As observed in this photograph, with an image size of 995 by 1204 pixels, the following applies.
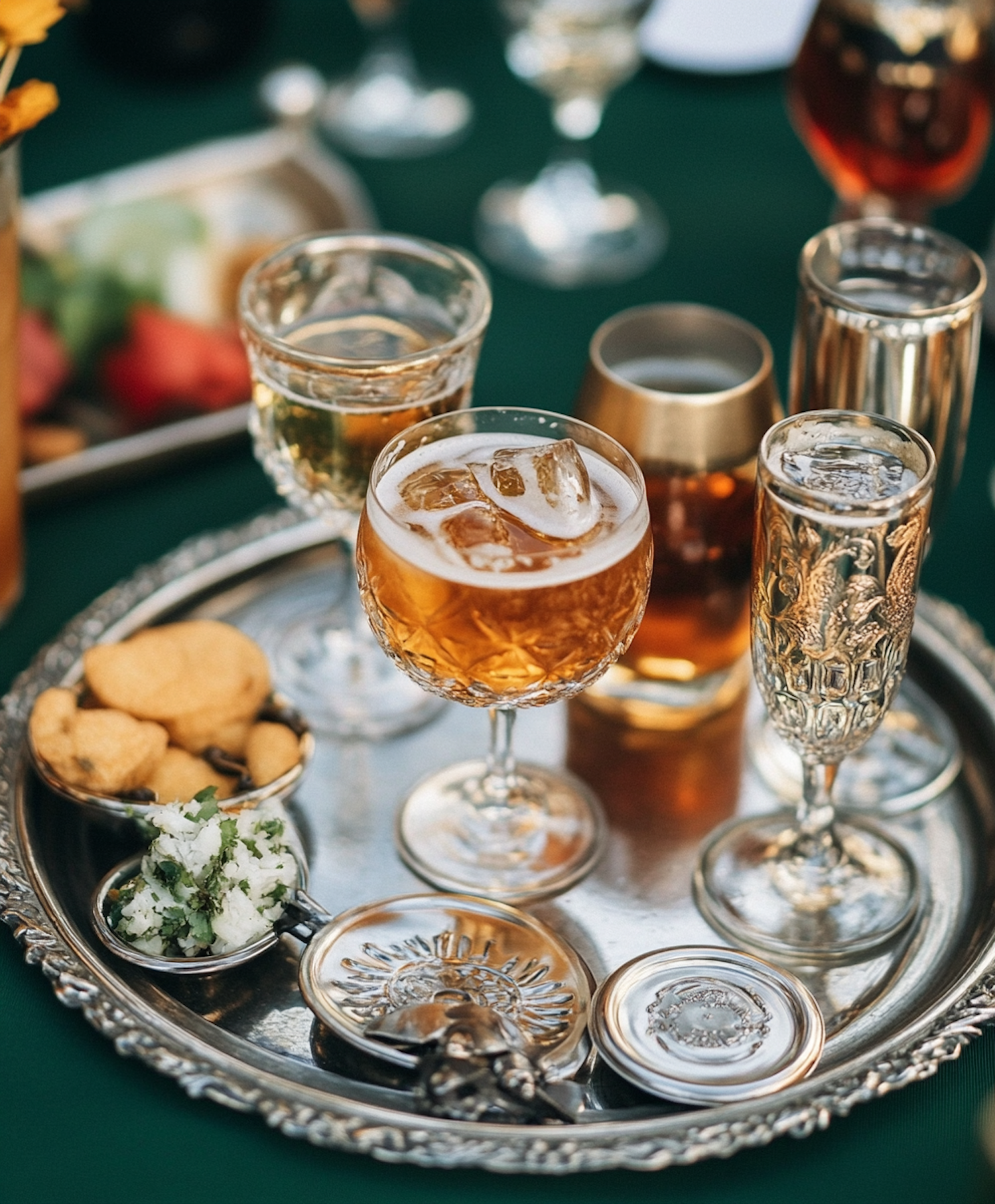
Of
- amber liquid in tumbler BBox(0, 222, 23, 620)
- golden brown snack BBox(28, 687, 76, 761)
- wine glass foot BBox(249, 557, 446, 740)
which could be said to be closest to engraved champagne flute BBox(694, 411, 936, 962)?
wine glass foot BBox(249, 557, 446, 740)

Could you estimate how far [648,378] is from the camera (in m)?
0.94

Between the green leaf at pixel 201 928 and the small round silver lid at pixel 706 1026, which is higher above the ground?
the green leaf at pixel 201 928

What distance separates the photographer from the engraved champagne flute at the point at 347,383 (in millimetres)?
899

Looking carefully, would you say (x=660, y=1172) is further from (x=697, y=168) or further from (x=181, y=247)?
(x=697, y=168)

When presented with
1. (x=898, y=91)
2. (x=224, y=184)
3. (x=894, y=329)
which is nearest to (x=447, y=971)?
(x=894, y=329)

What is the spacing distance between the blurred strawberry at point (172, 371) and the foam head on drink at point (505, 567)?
0.41 meters

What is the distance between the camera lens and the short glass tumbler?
75cm

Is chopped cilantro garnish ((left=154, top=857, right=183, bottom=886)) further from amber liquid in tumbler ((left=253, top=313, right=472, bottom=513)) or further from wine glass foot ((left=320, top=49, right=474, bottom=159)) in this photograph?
wine glass foot ((left=320, top=49, right=474, bottom=159))

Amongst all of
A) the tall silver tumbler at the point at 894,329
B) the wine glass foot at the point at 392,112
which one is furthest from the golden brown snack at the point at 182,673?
the wine glass foot at the point at 392,112

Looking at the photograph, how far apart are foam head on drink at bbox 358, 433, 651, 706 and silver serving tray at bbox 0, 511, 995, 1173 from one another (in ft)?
0.42

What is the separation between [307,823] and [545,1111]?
25 centimetres

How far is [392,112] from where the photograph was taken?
1.56m

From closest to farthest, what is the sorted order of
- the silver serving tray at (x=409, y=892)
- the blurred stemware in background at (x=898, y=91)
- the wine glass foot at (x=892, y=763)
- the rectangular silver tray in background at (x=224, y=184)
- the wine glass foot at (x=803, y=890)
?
the silver serving tray at (x=409, y=892)
the wine glass foot at (x=803, y=890)
the wine glass foot at (x=892, y=763)
the blurred stemware in background at (x=898, y=91)
the rectangular silver tray in background at (x=224, y=184)

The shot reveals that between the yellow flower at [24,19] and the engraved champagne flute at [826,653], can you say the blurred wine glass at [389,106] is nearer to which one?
the yellow flower at [24,19]
